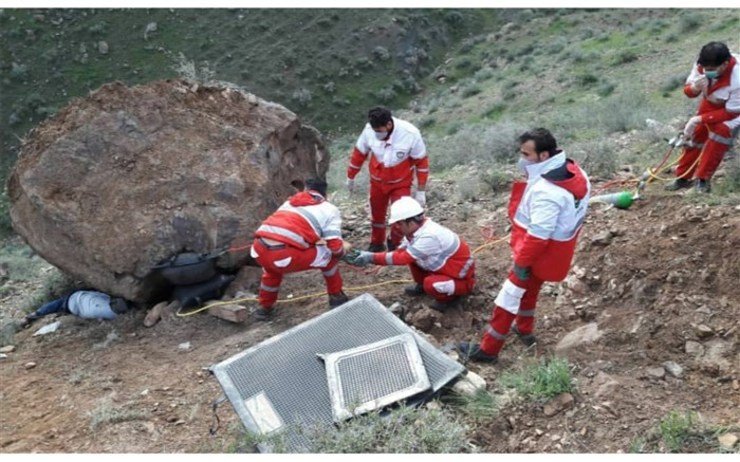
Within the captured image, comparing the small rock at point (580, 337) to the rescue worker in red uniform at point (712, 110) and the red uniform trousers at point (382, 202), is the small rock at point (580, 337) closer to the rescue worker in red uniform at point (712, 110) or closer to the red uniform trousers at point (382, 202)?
the red uniform trousers at point (382, 202)

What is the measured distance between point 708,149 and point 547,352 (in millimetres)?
3272

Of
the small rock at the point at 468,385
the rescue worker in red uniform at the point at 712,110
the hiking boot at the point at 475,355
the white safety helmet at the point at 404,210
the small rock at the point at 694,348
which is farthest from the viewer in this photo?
the rescue worker in red uniform at the point at 712,110

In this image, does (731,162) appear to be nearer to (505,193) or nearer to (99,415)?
(505,193)

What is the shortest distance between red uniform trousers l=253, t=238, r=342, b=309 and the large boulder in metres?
0.98

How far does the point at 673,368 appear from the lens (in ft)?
15.8

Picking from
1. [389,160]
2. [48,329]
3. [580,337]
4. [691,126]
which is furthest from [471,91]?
[580,337]

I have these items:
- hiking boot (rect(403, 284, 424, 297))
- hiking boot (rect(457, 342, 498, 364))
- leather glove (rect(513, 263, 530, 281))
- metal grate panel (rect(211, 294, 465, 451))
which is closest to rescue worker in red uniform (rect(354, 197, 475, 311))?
hiking boot (rect(403, 284, 424, 297))

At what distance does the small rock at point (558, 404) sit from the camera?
4391mm

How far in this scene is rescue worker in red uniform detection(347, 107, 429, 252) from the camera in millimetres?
6977

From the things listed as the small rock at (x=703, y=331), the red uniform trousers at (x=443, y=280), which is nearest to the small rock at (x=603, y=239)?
the red uniform trousers at (x=443, y=280)

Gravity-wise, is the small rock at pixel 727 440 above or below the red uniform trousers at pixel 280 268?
below

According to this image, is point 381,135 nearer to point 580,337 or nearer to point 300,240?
point 300,240

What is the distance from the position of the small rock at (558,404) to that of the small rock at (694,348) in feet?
3.93

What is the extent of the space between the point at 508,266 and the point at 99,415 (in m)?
4.11
